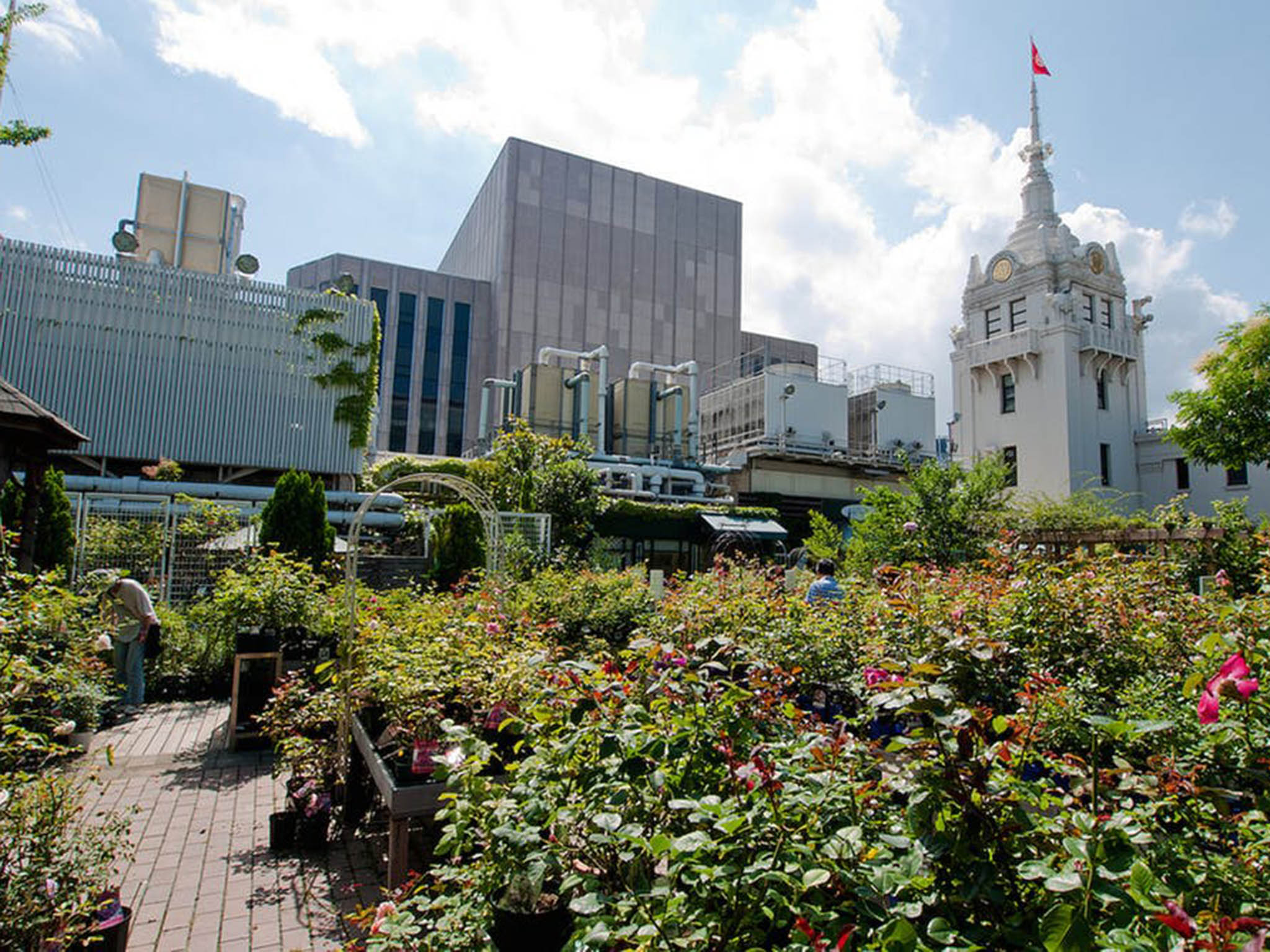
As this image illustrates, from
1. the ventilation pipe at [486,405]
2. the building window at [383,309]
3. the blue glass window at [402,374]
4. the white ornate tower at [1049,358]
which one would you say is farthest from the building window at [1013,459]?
the building window at [383,309]

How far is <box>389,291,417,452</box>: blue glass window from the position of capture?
40125mm

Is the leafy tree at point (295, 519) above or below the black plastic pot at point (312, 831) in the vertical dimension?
above

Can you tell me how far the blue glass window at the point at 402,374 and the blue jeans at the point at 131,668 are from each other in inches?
1311

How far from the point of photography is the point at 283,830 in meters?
4.29

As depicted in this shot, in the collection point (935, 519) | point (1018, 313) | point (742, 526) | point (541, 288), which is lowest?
point (935, 519)

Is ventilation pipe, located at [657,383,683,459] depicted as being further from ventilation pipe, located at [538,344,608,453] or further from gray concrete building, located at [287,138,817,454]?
gray concrete building, located at [287,138,817,454]

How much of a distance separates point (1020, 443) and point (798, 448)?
36.7 ft

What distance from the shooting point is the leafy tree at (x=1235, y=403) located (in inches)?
852

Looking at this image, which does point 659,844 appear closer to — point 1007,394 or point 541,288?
point 1007,394

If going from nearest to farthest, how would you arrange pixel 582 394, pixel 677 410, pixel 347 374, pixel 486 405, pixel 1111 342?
pixel 347 374
pixel 582 394
pixel 677 410
pixel 486 405
pixel 1111 342

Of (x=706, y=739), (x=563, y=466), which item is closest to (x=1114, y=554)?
(x=706, y=739)

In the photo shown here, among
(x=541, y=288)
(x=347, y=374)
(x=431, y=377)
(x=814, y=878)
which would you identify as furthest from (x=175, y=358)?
(x=541, y=288)

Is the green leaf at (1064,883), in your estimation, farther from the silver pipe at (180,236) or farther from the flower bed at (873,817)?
the silver pipe at (180,236)

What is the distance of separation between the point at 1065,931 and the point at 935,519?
39.8 ft
